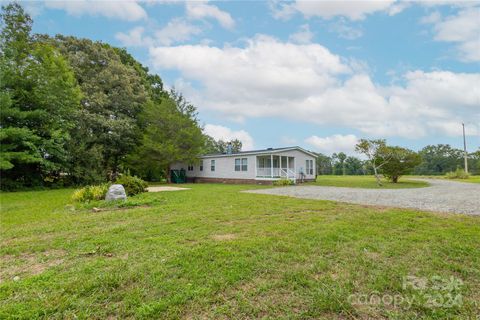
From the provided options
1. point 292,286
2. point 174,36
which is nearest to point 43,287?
point 292,286

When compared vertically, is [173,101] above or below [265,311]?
above

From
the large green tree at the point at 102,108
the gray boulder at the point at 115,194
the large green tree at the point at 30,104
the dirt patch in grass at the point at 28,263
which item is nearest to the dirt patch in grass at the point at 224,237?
the dirt patch in grass at the point at 28,263

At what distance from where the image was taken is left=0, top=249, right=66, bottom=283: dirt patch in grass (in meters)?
2.77

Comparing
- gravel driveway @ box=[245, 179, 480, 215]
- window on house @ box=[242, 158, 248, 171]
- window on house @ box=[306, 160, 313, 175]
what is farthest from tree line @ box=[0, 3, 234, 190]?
gravel driveway @ box=[245, 179, 480, 215]

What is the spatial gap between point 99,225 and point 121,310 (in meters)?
3.49

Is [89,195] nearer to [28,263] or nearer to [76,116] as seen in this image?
[28,263]

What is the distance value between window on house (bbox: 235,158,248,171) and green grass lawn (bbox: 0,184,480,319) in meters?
14.7

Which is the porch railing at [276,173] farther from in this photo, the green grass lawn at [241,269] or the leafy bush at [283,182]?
the green grass lawn at [241,269]

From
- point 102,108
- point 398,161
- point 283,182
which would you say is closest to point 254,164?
point 283,182

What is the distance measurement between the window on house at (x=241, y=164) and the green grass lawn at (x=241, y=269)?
1471 centimetres

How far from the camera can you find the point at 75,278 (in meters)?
2.59

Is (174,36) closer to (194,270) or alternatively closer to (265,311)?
(194,270)

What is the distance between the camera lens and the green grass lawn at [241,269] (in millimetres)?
2086

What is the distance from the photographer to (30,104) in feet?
44.6
